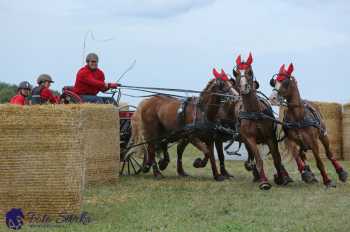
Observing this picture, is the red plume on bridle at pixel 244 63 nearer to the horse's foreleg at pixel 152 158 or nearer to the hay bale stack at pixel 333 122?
the horse's foreleg at pixel 152 158

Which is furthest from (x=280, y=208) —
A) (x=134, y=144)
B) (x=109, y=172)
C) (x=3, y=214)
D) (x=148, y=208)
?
(x=134, y=144)

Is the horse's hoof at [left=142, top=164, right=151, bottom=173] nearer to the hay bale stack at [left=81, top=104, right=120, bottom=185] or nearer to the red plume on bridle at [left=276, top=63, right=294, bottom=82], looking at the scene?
the hay bale stack at [left=81, top=104, right=120, bottom=185]

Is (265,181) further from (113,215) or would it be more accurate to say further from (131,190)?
(113,215)

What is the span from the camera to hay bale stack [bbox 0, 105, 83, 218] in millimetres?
9648

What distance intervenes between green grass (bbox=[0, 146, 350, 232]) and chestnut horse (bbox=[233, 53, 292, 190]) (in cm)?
47

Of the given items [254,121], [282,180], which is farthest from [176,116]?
[282,180]

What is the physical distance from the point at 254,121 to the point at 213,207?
2.89 meters

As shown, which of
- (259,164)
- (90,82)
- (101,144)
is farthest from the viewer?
(90,82)

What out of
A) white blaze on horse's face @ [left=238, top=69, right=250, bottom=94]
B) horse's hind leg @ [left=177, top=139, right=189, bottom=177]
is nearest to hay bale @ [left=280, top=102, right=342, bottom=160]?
horse's hind leg @ [left=177, top=139, right=189, bottom=177]

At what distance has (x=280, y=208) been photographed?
10.9 metres

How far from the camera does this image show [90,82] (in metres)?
15.5

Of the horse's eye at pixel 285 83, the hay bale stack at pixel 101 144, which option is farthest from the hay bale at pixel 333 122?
the hay bale stack at pixel 101 144

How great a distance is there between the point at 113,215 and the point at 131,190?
126 inches

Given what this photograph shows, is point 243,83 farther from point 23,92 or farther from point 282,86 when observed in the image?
point 23,92
